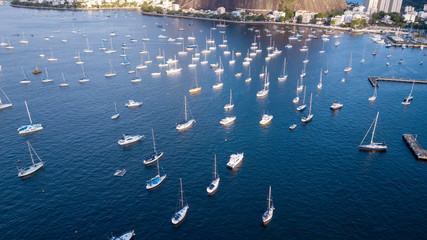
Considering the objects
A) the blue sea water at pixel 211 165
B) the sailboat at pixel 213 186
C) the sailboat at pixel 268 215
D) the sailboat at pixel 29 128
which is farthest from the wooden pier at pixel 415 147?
the sailboat at pixel 29 128

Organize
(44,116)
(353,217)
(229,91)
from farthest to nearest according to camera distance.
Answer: (229,91), (44,116), (353,217)

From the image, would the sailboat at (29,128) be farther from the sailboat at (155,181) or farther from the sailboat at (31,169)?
the sailboat at (155,181)

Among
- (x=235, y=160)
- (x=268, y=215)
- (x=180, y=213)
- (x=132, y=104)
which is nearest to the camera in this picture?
(x=268, y=215)

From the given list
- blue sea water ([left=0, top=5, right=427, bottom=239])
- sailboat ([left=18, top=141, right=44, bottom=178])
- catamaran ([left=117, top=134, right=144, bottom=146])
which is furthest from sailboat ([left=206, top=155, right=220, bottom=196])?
sailboat ([left=18, top=141, right=44, bottom=178])

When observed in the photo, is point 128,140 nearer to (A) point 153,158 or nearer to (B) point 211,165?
(A) point 153,158

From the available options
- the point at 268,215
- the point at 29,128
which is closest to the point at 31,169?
the point at 29,128

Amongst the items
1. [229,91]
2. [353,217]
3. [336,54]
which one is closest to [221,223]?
[353,217]

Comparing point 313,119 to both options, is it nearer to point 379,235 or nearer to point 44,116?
point 379,235
